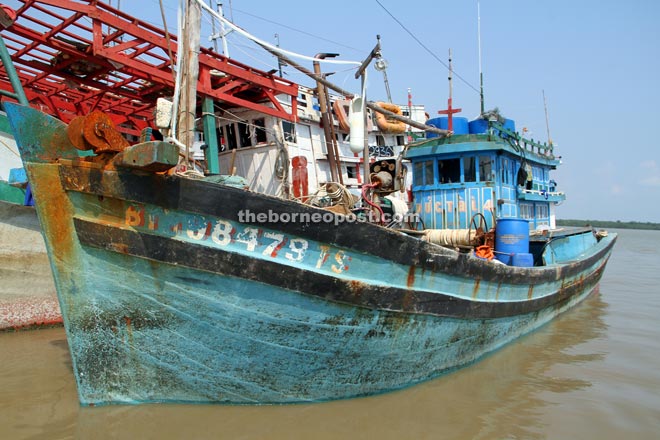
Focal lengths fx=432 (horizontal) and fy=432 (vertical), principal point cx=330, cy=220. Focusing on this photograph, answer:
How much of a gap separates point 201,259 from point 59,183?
129 cm

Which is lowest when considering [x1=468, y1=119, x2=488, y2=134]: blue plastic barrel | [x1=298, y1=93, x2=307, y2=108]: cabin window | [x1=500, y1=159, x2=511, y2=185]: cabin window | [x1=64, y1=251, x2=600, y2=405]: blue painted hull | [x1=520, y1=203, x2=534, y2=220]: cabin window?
[x1=64, y1=251, x2=600, y2=405]: blue painted hull

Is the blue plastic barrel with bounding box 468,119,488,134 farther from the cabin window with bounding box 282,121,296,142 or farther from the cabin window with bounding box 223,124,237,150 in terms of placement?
the cabin window with bounding box 223,124,237,150

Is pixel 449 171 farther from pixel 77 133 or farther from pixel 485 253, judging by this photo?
pixel 77 133

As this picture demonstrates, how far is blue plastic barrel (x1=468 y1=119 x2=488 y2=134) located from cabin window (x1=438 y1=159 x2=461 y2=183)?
818 mm

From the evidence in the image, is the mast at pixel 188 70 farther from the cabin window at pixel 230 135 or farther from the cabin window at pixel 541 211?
the cabin window at pixel 541 211

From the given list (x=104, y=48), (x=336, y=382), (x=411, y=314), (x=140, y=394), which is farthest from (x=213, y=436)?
(x=104, y=48)

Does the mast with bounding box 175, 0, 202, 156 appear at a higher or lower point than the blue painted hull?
higher

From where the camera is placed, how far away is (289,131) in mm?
12211

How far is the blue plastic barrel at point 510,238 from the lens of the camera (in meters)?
6.26

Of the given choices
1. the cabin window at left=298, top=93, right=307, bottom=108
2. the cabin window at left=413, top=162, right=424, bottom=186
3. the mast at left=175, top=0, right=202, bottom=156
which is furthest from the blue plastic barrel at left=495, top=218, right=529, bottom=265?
the cabin window at left=298, top=93, right=307, bottom=108

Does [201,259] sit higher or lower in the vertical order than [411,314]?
higher

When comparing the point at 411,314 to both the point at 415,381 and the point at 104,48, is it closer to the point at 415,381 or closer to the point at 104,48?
the point at 415,381

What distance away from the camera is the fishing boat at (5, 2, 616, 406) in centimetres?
346

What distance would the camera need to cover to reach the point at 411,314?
4.26m
